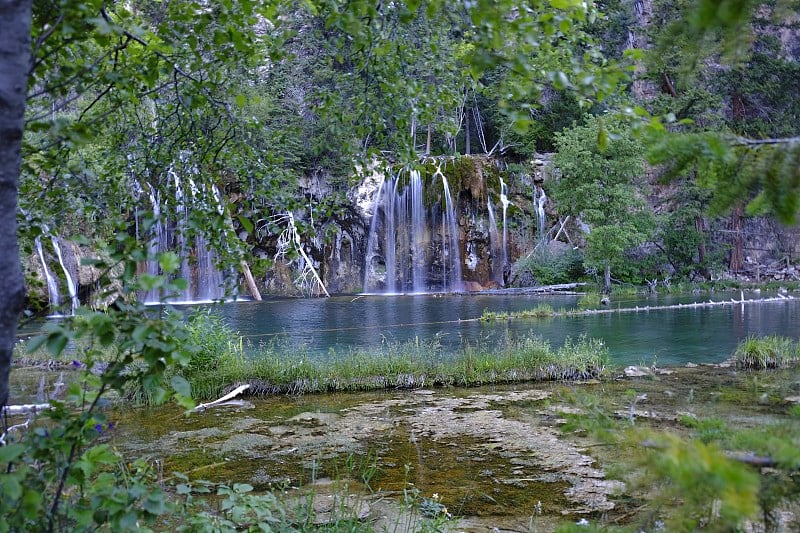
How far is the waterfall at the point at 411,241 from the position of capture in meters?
32.8

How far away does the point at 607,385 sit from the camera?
9422 mm

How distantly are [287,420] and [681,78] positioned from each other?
21.6ft

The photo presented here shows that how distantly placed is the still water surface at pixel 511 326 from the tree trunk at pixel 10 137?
8.87m

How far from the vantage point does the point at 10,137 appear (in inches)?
65.7

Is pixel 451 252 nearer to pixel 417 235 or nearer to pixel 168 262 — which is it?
pixel 417 235

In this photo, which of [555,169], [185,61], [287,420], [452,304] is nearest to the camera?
[185,61]

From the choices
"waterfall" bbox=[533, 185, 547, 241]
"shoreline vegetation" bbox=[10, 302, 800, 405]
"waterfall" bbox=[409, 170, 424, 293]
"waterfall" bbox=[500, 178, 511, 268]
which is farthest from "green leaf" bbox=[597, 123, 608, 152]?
"waterfall" bbox=[533, 185, 547, 241]

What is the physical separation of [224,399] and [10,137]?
7.78 meters

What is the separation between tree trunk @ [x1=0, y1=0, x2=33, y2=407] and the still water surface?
8.87 m

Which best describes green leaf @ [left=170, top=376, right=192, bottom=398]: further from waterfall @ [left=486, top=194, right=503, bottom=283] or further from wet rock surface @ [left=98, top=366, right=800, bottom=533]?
waterfall @ [left=486, top=194, right=503, bottom=283]

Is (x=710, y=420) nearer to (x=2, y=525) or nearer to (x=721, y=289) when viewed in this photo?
(x=2, y=525)

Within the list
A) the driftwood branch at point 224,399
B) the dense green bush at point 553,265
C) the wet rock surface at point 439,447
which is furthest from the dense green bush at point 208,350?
the dense green bush at point 553,265

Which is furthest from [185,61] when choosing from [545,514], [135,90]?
[545,514]

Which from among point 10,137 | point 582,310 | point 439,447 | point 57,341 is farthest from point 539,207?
point 10,137
